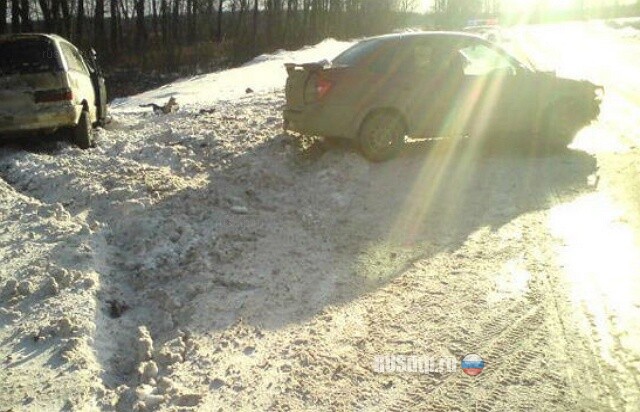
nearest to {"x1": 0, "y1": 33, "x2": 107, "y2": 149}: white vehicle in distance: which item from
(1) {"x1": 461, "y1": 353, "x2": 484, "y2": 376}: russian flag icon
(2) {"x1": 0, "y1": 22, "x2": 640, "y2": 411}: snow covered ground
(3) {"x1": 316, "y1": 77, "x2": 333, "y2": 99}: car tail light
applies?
(2) {"x1": 0, "y1": 22, "x2": 640, "y2": 411}: snow covered ground

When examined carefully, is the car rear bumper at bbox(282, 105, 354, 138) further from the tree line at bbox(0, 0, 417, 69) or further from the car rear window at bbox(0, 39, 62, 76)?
the tree line at bbox(0, 0, 417, 69)

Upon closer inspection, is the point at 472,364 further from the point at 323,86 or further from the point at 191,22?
the point at 191,22

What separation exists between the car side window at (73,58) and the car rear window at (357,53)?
168 inches

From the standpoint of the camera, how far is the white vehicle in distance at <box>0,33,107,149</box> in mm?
7898

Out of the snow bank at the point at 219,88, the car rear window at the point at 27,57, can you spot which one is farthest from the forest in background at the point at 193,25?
the car rear window at the point at 27,57

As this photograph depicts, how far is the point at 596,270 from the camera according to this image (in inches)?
172

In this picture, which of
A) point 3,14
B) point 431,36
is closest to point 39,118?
point 431,36

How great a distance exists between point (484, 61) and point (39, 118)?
635 centimetres

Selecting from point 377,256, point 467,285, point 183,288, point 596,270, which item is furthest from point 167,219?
point 596,270

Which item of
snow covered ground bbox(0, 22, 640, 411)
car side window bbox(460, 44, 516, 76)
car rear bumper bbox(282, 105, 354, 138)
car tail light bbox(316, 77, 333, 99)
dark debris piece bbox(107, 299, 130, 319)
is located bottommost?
dark debris piece bbox(107, 299, 130, 319)

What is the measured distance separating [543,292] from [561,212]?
1.80m

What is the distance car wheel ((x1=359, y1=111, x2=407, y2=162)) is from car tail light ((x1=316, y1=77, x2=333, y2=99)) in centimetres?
67

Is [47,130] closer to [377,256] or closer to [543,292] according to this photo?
[377,256]

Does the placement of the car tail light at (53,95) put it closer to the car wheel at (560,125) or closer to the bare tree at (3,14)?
the car wheel at (560,125)
